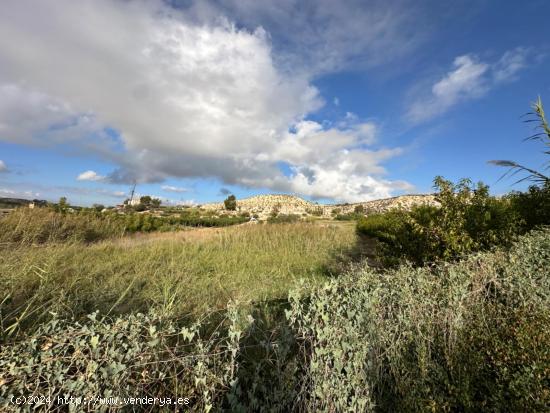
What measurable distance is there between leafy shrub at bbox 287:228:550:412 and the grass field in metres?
0.72

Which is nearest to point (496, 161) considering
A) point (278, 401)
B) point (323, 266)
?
point (323, 266)

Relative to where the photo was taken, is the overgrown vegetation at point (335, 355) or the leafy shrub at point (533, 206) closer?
the overgrown vegetation at point (335, 355)

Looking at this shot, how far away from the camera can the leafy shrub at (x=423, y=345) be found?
2049 millimetres

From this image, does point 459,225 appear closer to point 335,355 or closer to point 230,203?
point 335,355

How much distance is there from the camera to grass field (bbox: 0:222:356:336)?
3166 millimetres

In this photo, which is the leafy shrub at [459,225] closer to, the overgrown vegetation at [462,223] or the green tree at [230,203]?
the overgrown vegetation at [462,223]

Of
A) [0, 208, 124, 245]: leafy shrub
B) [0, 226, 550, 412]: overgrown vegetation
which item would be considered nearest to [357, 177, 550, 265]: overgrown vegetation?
[0, 226, 550, 412]: overgrown vegetation

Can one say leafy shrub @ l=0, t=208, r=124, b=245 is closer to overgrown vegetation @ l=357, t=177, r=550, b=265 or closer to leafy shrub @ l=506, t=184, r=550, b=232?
overgrown vegetation @ l=357, t=177, r=550, b=265

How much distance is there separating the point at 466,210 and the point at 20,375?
6343 mm

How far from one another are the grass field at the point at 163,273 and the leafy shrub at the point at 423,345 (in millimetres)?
724

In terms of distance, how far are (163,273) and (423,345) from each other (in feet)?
18.0

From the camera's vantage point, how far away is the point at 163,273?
21.0 feet

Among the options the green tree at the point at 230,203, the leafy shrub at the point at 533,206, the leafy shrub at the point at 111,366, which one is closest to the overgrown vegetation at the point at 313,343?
the leafy shrub at the point at 111,366

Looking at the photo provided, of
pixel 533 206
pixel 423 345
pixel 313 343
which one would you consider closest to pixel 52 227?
pixel 313 343
